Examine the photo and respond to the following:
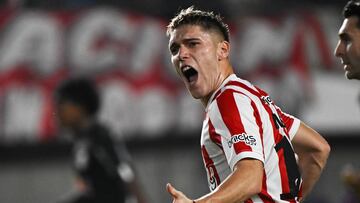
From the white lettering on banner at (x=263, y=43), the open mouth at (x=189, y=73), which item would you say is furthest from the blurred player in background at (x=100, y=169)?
the white lettering on banner at (x=263, y=43)

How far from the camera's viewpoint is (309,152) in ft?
15.2

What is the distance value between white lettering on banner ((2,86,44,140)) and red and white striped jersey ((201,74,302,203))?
7.60 meters

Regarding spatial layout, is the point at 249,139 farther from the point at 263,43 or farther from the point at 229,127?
the point at 263,43

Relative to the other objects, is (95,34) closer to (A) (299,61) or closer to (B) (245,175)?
(A) (299,61)

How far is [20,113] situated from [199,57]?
7680mm

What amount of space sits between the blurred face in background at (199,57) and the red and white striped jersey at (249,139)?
8cm

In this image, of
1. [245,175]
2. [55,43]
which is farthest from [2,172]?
[245,175]

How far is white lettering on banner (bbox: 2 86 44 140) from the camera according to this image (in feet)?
37.6

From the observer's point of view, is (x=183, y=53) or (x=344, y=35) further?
(x=344, y=35)

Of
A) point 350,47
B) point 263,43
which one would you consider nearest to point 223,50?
point 350,47

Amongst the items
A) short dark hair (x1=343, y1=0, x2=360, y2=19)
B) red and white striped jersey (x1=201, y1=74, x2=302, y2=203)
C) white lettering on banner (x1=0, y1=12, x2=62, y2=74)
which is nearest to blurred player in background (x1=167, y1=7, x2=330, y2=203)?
red and white striped jersey (x1=201, y1=74, x2=302, y2=203)

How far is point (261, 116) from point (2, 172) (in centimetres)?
809

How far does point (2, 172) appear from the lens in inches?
454

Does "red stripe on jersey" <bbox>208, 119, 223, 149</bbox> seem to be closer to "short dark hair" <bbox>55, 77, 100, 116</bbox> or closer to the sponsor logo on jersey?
the sponsor logo on jersey
